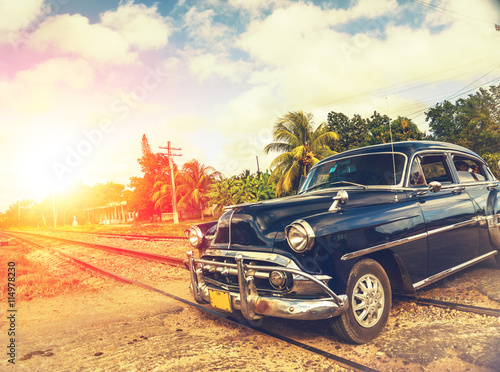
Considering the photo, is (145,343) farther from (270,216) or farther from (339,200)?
(339,200)

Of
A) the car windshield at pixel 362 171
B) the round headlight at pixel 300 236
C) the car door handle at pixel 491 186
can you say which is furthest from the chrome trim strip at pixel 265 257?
the car door handle at pixel 491 186

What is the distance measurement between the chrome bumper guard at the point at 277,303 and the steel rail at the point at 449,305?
1558 millimetres

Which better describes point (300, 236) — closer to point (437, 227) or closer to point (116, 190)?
point (437, 227)

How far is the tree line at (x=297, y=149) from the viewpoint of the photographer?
22984mm

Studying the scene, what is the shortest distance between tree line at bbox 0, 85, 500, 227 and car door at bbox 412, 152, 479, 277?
17425 millimetres

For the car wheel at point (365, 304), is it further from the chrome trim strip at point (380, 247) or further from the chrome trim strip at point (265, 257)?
the chrome trim strip at point (265, 257)

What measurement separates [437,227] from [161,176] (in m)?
40.7

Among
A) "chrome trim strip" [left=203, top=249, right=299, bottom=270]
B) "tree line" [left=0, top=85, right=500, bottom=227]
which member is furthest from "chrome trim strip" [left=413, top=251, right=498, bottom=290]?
"tree line" [left=0, top=85, right=500, bottom=227]

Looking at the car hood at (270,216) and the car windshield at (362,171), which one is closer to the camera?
the car hood at (270,216)

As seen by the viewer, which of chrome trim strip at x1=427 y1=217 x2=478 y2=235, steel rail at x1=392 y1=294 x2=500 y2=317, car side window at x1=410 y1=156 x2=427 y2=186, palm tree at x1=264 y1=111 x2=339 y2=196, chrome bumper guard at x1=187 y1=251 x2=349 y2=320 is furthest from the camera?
palm tree at x1=264 y1=111 x2=339 y2=196

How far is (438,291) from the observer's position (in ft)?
13.4

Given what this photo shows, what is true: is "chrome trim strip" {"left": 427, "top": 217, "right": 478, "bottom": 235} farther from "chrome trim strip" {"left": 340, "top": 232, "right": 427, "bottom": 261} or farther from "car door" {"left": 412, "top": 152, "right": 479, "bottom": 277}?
"chrome trim strip" {"left": 340, "top": 232, "right": 427, "bottom": 261}

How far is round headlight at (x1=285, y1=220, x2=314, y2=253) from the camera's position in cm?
266

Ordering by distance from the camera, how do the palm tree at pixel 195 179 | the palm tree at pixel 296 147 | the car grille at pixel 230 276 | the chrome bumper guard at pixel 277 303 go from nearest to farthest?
the chrome bumper guard at pixel 277 303 < the car grille at pixel 230 276 < the palm tree at pixel 296 147 < the palm tree at pixel 195 179
